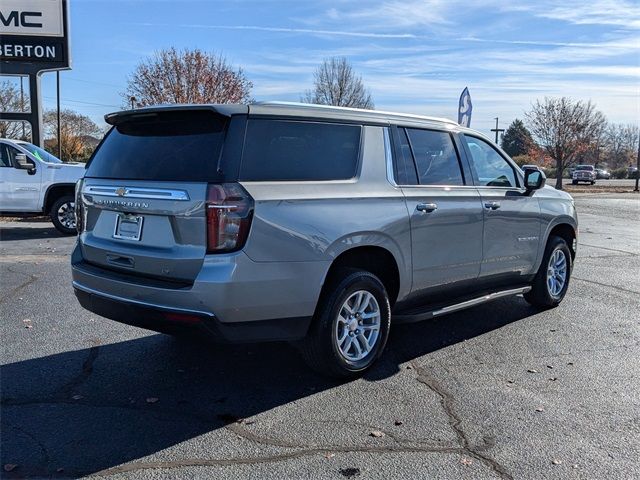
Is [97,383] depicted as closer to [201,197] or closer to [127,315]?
[127,315]

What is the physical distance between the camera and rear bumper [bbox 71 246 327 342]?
3.68 metres

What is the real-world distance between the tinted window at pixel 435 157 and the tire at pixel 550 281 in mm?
1817

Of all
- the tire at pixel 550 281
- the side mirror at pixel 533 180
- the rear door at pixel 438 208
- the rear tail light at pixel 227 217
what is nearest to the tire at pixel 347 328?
the rear door at pixel 438 208

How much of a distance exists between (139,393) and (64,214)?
9.21 metres

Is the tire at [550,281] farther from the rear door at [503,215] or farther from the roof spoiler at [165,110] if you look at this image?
the roof spoiler at [165,110]

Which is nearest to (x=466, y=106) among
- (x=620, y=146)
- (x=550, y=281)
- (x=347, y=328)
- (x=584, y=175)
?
(x=550, y=281)

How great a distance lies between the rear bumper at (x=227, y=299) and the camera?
3.68 meters

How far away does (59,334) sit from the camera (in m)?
5.44

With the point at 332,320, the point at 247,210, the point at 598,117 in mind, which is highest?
the point at 598,117

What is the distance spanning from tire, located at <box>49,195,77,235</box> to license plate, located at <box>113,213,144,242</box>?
882 cm

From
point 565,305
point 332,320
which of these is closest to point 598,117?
point 565,305

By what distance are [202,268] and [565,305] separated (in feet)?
16.2

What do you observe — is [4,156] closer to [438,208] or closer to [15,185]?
[15,185]

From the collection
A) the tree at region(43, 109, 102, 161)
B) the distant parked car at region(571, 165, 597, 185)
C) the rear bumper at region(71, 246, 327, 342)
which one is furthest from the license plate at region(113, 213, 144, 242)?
the distant parked car at region(571, 165, 597, 185)
